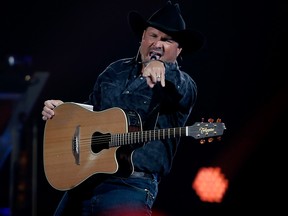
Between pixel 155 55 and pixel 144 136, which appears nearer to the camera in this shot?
pixel 144 136

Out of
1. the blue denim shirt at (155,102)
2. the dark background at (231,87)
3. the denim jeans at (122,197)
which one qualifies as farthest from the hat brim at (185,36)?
the dark background at (231,87)

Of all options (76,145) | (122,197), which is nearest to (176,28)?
(76,145)

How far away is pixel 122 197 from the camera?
2947 mm

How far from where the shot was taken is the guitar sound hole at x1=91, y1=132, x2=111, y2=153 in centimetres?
300

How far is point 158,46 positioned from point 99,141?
0.77 m

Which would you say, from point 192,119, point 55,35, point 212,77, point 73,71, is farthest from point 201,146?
point 55,35

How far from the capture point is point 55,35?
5.94 m

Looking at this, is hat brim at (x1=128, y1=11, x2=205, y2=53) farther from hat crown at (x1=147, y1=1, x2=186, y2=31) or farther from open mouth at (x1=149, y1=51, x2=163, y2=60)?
open mouth at (x1=149, y1=51, x2=163, y2=60)

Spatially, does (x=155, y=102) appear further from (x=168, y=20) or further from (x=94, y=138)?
(x=168, y=20)

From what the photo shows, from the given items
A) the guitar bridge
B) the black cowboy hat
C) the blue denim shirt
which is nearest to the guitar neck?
the blue denim shirt

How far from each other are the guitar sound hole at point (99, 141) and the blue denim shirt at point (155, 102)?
19 centimetres

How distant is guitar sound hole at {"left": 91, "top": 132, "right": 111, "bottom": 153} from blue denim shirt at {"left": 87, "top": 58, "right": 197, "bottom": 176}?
188mm

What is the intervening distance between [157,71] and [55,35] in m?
3.53

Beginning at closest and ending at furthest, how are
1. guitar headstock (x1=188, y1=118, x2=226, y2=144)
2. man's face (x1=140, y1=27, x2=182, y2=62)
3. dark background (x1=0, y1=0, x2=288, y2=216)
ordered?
guitar headstock (x1=188, y1=118, x2=226, y2=144)
man's face (x1=140, y1=27, x2=182, y2=62)
dark background (x1=0, y1=0, x2=288, y2=216)
